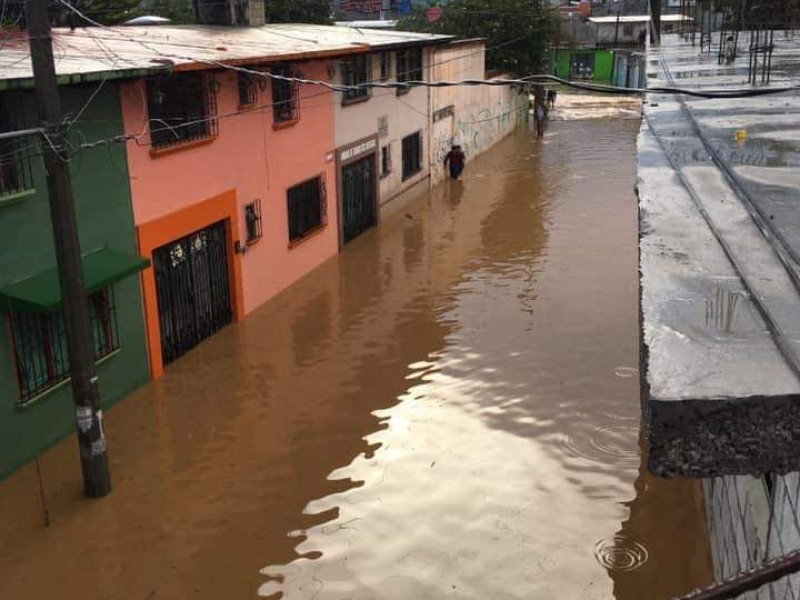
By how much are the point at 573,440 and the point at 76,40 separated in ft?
33.7

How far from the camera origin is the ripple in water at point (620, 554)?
8.67 metres

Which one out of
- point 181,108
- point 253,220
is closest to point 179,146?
point 181,108

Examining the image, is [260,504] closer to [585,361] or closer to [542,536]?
[542,536]

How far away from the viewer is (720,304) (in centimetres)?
368

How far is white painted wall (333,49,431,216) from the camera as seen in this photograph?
21.5 m

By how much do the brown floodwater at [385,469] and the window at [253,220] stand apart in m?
1.46

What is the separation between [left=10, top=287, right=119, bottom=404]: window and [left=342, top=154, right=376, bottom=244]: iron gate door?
10283 mm

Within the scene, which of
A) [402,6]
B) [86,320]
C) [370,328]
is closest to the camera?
[86,320]

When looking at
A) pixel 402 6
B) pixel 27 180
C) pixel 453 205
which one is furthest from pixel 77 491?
pixel 402 6

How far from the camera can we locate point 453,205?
89.0 ft

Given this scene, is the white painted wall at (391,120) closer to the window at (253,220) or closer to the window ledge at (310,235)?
the window ledge at (310,235)

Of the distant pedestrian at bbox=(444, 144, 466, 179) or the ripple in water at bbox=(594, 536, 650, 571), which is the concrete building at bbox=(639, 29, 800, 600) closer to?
the ripple in water at bbox=(594, 536, 650, 571)

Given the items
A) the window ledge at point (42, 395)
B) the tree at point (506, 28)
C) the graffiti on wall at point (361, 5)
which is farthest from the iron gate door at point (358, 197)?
the graffiti on wall at point (361, 5)

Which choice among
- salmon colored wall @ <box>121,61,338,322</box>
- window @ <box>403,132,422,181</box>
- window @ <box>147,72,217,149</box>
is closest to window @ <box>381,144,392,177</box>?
window @ <box>403,132,422,181</box>
